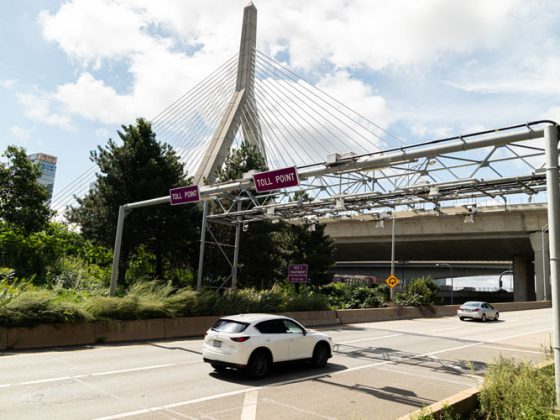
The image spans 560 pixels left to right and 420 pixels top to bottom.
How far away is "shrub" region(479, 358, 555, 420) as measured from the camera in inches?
253

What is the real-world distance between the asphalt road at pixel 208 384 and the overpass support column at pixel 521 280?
46931mm

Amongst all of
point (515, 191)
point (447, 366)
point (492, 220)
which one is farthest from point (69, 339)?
point (492, 220)

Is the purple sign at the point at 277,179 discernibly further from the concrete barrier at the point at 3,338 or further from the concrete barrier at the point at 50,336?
A: the concrete barrier at the point at 3,338

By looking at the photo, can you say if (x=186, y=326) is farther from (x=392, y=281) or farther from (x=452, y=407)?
(x=392, y=281)

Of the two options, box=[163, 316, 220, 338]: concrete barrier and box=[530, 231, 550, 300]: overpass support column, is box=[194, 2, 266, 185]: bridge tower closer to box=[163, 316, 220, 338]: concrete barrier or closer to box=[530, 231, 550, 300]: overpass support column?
box=[163, 316, 220, 338]: concrete barrier

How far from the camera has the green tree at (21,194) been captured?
2539cm

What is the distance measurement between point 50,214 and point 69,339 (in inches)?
600

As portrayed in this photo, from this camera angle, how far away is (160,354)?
13.4 meters

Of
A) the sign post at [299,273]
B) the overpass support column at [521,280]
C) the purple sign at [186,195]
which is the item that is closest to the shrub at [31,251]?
the purple sign at [186,195]

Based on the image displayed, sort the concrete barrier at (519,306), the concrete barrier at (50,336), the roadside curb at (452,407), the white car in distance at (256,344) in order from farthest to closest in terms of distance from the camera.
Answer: the concrete barrier at (519,306), the concrete barrier at (50,336), the white car in distance at (256,344), the roadside curb at (452,407)

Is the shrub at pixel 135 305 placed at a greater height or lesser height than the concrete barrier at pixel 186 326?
greater

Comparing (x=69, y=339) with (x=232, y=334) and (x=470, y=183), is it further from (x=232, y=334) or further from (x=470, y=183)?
(x=470, y=183)

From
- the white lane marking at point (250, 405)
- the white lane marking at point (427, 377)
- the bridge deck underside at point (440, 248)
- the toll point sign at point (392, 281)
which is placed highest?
the bridge deck underside at point (440, 248)

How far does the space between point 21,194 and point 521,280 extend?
191 ft
